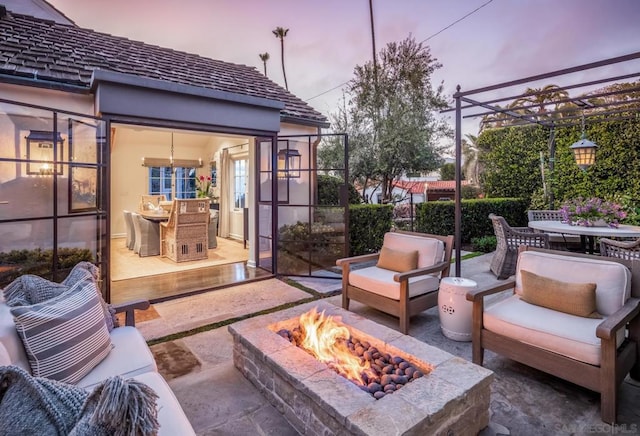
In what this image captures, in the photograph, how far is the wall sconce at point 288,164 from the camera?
579 cm

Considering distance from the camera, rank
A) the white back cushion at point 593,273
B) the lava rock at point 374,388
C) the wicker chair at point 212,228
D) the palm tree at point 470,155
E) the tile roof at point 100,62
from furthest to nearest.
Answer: the palm tree at point 470,155 < the wicker chair at point 212,228 < the tile roof at point 100,62 < the white back cushion at point 593,273 < the lava rock at point 374,388

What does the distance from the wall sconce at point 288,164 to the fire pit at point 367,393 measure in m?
3.53

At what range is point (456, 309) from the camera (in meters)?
3.26

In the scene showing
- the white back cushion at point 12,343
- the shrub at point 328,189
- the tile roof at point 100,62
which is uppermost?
the tile roof at point 100,62

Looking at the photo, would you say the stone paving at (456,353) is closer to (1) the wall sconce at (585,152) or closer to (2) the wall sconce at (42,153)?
(2) the wall sconce at (42,153)

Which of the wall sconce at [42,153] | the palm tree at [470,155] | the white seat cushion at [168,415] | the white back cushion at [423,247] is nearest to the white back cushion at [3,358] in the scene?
the white seat cushion at [168,415]

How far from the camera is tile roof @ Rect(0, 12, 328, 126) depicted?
4.25 m

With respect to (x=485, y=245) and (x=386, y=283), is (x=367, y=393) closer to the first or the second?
(x=386, y=283)

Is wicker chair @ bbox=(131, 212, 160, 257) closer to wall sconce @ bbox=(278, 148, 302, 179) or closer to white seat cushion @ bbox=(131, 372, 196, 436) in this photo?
wall sconce @ bbox=(278, 148, 302, 179)

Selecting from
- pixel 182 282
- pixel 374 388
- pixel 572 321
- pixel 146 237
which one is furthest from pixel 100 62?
pixel 572 321

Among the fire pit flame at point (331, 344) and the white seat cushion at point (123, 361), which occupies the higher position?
the white seat cushion at point (123, 361)

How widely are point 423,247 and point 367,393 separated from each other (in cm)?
233

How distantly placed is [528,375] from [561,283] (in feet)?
2.58

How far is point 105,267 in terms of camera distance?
412 cm
